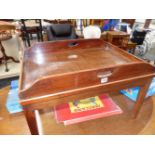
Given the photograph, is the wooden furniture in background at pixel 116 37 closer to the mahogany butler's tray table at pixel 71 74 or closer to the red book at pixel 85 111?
the mahogany butler's tray table at pixel 71 74

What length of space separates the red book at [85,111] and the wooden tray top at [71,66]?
0.42 metres

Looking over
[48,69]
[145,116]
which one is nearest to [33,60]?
[48,69]

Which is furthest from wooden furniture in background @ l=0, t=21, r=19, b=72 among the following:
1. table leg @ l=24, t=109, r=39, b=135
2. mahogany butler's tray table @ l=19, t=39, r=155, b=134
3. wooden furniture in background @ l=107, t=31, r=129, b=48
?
wooden furniture in background @ l=107, t=31, r=129, b=48

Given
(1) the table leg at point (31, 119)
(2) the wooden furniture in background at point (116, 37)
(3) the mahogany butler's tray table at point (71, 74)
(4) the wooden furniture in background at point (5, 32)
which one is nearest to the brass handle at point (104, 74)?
(3) the mahogany butler's tray table at point (71, 74)

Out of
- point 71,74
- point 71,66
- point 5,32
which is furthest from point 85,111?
point 5,32

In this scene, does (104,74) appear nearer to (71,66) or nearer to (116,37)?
(71,66)

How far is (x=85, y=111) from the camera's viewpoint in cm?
111

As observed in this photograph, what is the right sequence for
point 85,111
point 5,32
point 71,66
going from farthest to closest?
1. point 5,32
2. point 85,111
3. point 71,66

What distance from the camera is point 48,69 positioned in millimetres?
866

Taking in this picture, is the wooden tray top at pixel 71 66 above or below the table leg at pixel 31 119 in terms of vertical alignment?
above

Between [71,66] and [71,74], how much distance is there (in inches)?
10.0

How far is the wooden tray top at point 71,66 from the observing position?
0.66 metres
